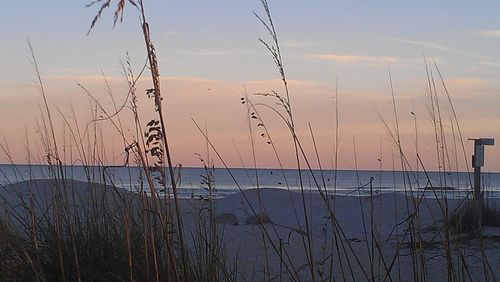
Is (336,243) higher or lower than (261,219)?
lower

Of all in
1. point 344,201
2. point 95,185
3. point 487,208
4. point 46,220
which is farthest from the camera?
point 344,201

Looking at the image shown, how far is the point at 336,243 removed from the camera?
2814mm

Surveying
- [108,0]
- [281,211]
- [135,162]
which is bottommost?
[281,211]

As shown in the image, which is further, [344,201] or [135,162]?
[344,201]

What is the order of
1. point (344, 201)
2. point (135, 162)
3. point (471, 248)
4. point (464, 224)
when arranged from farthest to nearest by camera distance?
point (344, 201)
point (464, 224)
point (471, 248)
point (135, 162)

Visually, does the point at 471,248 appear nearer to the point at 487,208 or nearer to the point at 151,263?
the point at 487,208

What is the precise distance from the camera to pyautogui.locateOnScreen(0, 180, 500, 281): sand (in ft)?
9.16

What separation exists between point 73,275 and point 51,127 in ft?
2.81

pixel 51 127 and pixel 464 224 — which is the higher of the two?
pixel 51 127

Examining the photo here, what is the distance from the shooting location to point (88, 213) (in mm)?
3861

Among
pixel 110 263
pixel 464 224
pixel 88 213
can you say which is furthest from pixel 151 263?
pixel 464 224

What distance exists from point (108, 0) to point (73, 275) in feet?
6.58

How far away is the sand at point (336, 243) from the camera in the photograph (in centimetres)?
279

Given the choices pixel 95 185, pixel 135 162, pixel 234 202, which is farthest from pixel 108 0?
pixel 234 202
